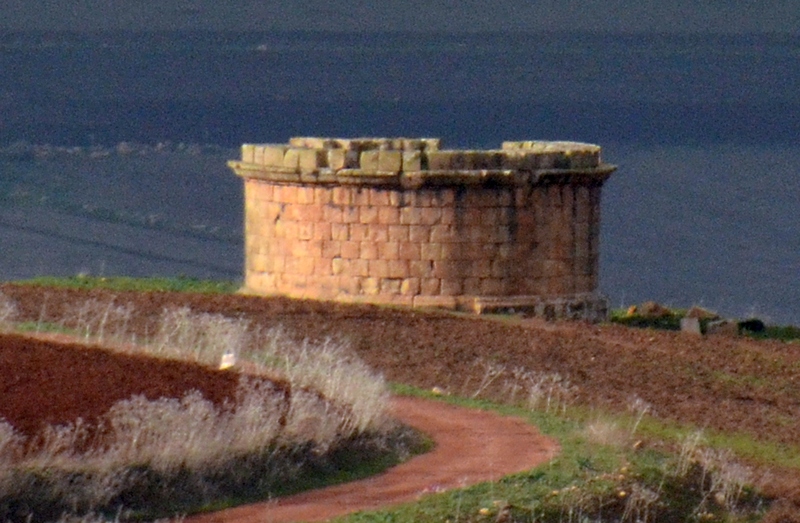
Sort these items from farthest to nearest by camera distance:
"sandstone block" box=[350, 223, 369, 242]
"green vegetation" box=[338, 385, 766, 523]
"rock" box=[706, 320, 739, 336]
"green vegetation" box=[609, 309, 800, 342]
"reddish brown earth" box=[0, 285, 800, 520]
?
"green vegetation" box=[609, 309, 800, 342], "rock" box=[706, 320, 739, 336], "sandstone block" box=[350, 223, 369, 242], "reddish brown earth" box=[0, 285, 800, 520], "green vegetation" box=[338, 385, 766, 523]

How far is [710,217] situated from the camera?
2837 inches

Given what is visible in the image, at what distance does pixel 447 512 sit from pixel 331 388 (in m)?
2.68

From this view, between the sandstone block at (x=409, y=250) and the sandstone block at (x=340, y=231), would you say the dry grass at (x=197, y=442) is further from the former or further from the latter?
the sandstone block at (x=340, y=231)

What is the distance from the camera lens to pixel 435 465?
11992mm

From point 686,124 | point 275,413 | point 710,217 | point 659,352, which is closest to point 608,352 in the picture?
point 659,352

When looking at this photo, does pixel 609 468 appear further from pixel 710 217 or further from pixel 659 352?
pixel 710 217

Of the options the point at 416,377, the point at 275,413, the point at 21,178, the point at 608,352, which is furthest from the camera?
the point at 21,178

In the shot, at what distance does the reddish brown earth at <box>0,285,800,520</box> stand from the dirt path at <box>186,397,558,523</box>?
1.68 metres

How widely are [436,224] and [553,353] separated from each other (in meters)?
3.55

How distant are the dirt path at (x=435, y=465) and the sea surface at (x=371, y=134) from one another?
22.7 meters

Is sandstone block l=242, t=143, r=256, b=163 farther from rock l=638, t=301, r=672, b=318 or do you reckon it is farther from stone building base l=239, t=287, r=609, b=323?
rock l=638, t=301, r=672, b=318

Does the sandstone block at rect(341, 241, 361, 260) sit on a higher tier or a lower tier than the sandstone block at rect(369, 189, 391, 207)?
lower

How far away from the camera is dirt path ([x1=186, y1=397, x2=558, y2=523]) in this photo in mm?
10539

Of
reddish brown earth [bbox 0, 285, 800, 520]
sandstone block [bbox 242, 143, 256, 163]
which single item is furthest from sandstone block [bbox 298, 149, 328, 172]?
reddish brown earth [bbox 0, 285, 800, 520]
